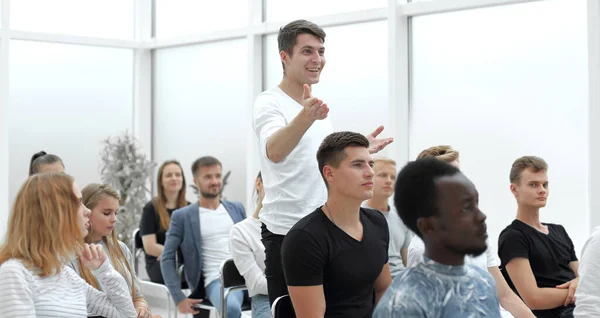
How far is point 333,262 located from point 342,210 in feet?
0.61

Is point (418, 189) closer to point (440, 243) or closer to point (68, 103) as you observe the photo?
point (440, 243)

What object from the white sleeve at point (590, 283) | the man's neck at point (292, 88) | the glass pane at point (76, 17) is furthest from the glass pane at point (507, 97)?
the glass pane at point (76, 17)

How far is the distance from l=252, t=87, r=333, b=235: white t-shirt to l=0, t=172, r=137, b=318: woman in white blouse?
704 millimetres

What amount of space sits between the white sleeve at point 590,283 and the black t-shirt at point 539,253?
0.95m

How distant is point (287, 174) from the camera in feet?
10.1

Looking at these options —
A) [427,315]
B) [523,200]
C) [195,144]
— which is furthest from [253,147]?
[427,315]

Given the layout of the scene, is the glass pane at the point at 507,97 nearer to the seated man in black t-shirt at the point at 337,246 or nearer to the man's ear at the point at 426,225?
the seated man in black t-shirt at the point at 337,246

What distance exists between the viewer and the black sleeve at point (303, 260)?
283 cm

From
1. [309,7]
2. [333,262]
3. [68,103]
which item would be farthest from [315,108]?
[68,103]

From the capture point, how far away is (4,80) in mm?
8102

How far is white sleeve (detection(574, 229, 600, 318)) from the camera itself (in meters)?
2.87

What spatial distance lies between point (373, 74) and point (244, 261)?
2.91m

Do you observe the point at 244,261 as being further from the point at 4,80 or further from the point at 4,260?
the point at 4,80

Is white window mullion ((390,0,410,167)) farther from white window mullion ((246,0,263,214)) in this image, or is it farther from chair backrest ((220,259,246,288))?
chair backrest ((220,259,246,288))
